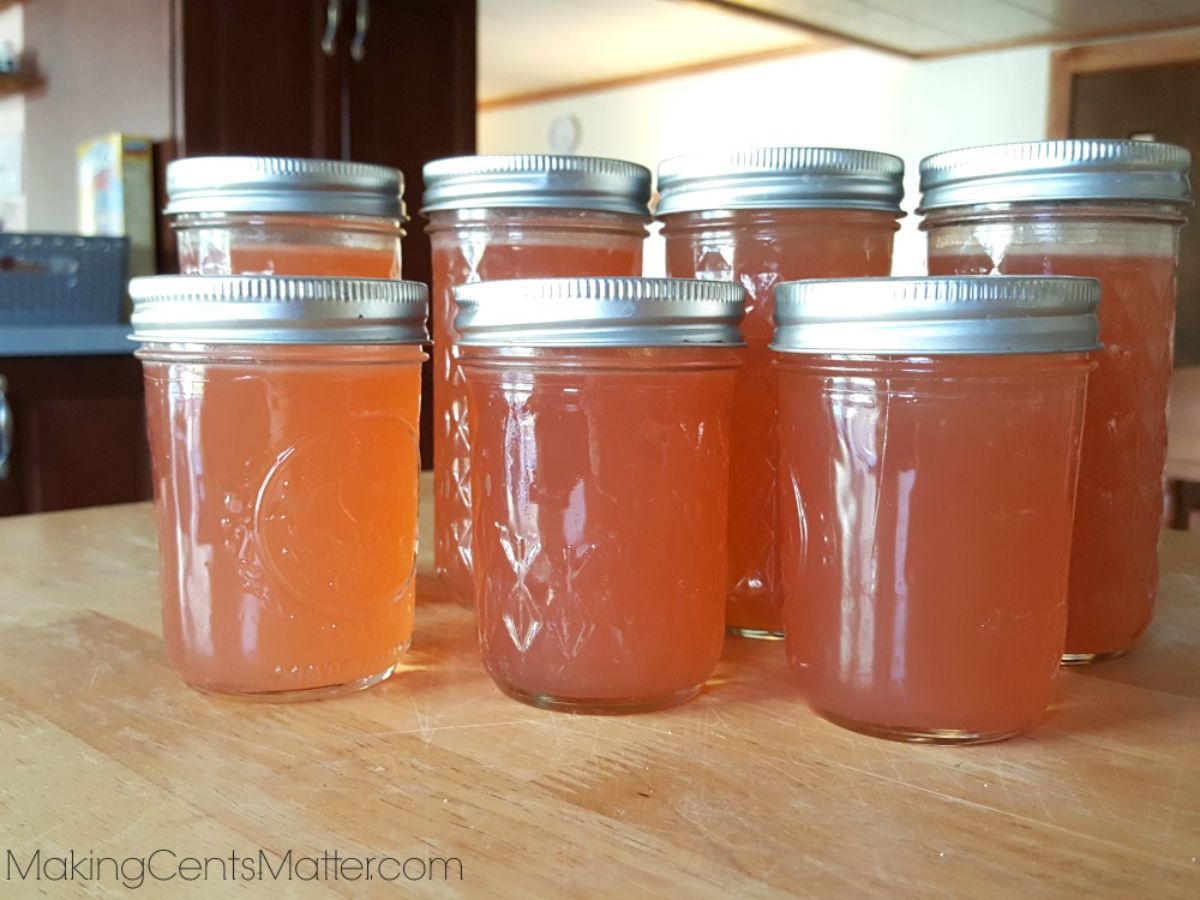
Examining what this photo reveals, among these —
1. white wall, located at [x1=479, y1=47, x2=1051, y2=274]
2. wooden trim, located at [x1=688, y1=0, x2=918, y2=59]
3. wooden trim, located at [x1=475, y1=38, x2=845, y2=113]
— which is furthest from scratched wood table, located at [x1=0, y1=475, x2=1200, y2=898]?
wooden trim, located at [x1=475, y1=38, x2=845, y2=113]

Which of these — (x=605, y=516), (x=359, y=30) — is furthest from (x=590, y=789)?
(x=359, y=30)

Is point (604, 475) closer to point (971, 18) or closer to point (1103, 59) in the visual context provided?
point (971, 18)

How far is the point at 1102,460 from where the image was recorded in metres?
0.62

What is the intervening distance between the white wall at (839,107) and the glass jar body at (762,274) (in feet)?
8.57

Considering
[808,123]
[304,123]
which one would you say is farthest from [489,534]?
[808,123]

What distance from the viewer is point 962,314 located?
1.58 feet

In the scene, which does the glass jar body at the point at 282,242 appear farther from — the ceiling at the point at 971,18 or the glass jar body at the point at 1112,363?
the ceiling at the point at 971,18

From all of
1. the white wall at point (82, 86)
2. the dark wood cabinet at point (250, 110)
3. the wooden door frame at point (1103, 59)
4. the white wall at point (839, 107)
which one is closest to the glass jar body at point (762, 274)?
the dark wood cabinet at point (250, 110)

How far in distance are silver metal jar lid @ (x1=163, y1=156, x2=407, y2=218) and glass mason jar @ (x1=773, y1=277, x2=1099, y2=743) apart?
30 centimetres

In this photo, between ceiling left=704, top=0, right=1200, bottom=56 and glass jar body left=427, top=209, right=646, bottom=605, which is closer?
glass jar body left=427, top=209, right=646, bottom=605

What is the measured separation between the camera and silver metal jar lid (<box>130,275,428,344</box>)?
0.53 m

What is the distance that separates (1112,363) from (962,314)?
0.59 ft

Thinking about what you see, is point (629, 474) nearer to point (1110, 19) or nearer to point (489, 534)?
point (489, 534)

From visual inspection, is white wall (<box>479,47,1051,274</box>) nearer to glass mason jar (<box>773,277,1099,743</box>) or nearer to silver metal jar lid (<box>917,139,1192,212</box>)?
silver metal jar lid (<box>917,139,1192,212</box>)
